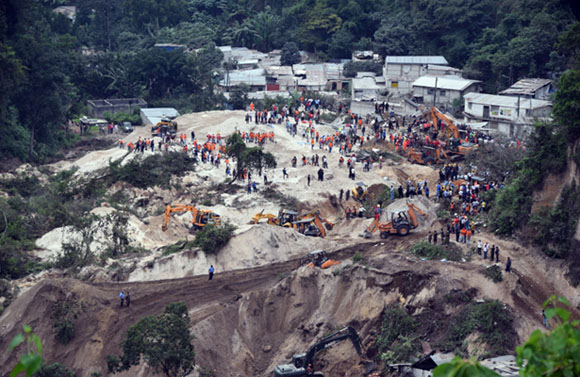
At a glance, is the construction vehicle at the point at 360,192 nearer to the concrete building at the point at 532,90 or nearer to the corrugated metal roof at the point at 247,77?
the concrete building at the point at 532,90

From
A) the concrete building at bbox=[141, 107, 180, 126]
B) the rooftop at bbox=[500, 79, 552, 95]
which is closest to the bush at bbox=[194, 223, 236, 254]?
the concrete building at bbox=[141, 107, 180, 126]

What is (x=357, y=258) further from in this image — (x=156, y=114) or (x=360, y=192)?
(x=156, y=114)

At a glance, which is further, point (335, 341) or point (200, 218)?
point (200, 218)

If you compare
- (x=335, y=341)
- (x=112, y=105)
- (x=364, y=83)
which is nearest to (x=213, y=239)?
(x=335, y=341)

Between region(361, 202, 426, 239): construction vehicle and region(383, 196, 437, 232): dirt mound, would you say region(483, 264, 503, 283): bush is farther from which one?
region(383, 196, 437, 232): dirt mound

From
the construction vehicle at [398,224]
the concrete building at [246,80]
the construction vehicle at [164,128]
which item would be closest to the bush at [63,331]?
the construction vehicle at [398,224]

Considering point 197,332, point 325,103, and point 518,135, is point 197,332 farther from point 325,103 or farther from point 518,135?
point 325,103

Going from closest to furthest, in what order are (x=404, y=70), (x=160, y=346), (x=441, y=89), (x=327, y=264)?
1. (x=160, y=346)
2. (x=327, y=264)
3. (x=441, y=89)
4. (x=404, y=70)

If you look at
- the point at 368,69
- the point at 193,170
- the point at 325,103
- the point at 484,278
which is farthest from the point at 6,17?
the point at 484,278
